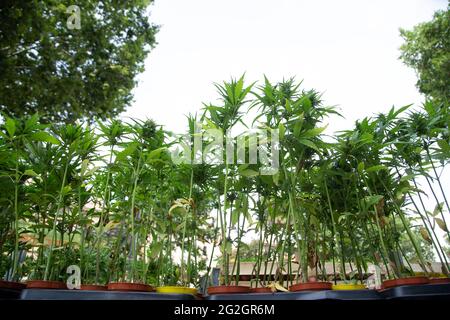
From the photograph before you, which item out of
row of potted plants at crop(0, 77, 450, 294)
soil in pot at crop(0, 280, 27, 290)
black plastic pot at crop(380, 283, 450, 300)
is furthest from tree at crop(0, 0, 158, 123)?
black plastic pot at crop(380, 283, 450, 300)

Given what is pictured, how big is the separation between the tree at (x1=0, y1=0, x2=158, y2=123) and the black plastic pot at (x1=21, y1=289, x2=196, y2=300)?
4465 mm

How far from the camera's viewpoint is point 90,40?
5.98m

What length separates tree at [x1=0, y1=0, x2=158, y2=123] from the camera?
4.81 metres

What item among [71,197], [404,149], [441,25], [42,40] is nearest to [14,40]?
[42,40]

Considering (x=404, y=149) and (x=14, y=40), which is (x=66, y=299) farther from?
(x=14, y=40)

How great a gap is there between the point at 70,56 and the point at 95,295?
6.21 m

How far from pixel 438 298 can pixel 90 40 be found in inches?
263

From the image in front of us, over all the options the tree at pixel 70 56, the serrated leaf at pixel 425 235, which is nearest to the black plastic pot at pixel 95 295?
the serrated leaf at pixel 425 235

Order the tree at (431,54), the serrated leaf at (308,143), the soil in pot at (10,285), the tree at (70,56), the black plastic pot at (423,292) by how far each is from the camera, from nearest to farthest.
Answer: the black plastic pot at (423,292), the soil in pot at (10,285), the serrated leaf at (308,143), the tree at (70,56), the tree at (431,54)

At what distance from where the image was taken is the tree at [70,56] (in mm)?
4809

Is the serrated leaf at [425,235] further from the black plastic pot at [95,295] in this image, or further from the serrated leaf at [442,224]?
the black plastic pot at [95,295]

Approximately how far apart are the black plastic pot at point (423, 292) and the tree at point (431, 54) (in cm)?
671

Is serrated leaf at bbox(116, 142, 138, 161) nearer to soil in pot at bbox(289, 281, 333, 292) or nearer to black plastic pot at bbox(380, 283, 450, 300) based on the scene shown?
soil in pot at bbox(289, 281, 333, 292)

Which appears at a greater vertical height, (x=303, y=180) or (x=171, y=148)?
(x=171, y=148)
